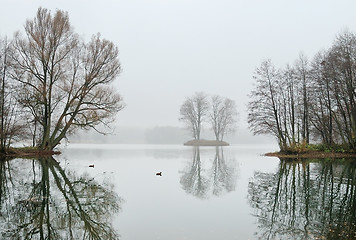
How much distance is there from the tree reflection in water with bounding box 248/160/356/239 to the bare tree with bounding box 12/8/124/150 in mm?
21604

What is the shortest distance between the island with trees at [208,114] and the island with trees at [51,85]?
44.9 m

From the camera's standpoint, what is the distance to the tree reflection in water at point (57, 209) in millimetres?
6164

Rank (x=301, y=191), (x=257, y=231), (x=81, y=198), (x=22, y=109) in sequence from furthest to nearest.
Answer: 1. (x=22, y=109)
2. (x=301, y=191)
3. (x=81, y=198)
4. (x=257, y=231)

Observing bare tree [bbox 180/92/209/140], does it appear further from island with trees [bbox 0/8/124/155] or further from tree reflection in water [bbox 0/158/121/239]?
tree reflection in water [bbox 0/158/121/239]

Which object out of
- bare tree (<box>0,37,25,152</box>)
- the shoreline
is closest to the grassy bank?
the shoreline

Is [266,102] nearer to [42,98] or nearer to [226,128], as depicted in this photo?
[42,98]

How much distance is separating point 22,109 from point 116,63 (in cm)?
1055

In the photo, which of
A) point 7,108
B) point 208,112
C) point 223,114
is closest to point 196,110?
point 208,112

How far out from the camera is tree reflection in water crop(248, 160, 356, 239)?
6277 millimetres

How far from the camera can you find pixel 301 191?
36.8ft

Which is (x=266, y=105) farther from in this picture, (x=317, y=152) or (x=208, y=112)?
(x=208, y=112)

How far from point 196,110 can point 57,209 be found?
6756 cm

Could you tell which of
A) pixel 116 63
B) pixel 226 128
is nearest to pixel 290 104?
pixel 116 63

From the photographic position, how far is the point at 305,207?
8594 mm
